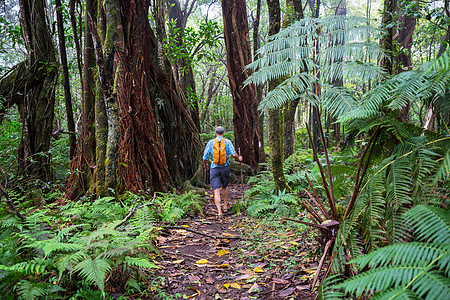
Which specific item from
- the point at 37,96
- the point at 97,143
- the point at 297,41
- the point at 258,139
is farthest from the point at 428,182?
the point at 258,139

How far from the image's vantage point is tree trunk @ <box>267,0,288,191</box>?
542 centimetres

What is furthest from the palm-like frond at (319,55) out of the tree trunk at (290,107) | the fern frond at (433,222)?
the tree trunk at (290,107)

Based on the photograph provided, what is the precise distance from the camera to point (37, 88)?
6.91m

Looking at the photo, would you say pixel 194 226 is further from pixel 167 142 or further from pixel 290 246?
pixel 167 142

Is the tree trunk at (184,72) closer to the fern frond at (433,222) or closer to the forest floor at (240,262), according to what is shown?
the forest floor at (240,262)

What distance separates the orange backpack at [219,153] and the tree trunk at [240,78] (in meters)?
4.13

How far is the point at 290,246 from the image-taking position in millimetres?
3537

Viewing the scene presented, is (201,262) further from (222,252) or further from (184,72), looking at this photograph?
(184,72)

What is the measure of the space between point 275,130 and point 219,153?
50.7 inches

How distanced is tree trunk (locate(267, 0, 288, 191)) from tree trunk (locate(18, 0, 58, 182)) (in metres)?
5.03

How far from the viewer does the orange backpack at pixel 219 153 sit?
6.04 metres

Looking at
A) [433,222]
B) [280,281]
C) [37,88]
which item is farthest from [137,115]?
[433,222]

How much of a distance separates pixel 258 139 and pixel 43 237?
8.23m

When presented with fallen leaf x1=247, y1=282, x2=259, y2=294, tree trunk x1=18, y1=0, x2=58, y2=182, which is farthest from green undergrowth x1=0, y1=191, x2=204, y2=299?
tree trunk x1=18, y1=0, x2=58, y2=182
